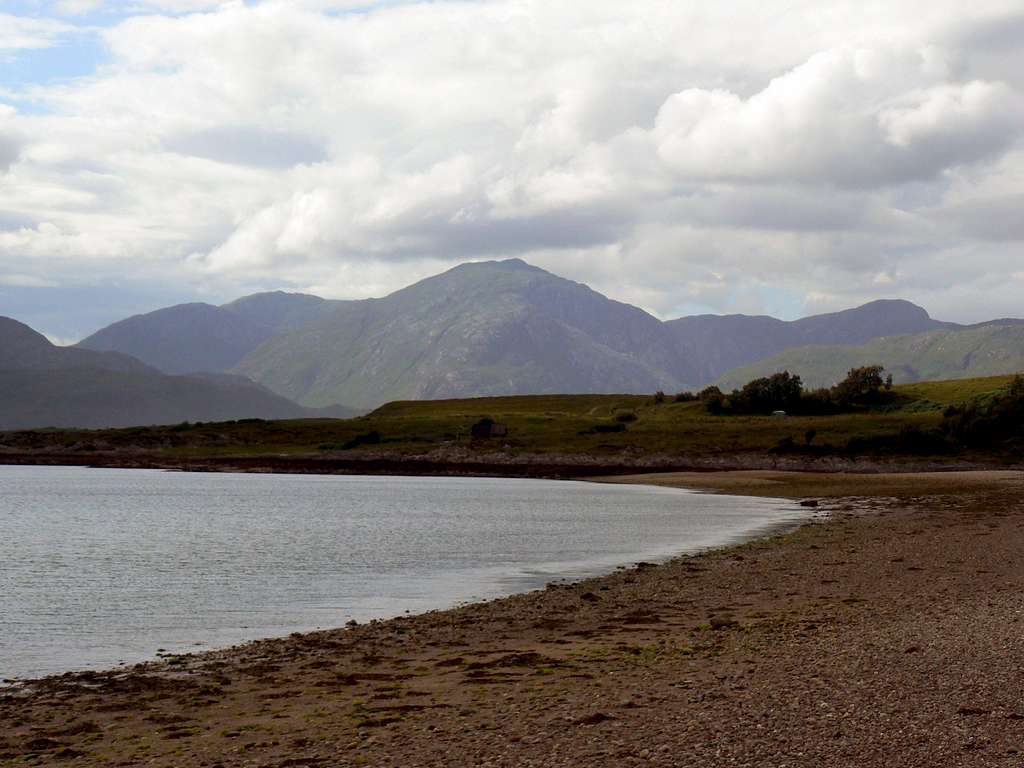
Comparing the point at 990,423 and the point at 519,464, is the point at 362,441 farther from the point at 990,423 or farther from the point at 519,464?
the point at 990,423

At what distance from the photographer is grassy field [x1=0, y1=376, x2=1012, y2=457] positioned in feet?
374

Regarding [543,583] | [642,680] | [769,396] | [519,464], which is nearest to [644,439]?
[519,464]

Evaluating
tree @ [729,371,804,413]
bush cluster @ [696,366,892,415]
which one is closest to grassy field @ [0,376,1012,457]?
bush cluster @ [696,366,892,415]

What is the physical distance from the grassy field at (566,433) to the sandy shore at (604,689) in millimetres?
85064

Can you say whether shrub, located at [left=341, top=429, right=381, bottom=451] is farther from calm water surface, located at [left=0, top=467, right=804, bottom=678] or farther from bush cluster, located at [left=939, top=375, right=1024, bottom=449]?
bush cluster, located at [left=939, top=375, right=1024, bottom=449]

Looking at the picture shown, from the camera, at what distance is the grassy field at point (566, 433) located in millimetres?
114000

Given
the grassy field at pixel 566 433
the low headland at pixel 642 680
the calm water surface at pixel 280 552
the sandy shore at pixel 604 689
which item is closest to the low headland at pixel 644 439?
the grassy field at pixel 566 433

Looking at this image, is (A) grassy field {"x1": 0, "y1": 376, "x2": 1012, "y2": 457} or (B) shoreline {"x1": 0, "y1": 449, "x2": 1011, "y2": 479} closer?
(B) shoreline {"x1": 0, "y1": 449, "x2": 1011, "y2": 479}

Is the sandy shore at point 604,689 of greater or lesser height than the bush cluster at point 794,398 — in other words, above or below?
below

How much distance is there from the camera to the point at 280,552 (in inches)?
1603

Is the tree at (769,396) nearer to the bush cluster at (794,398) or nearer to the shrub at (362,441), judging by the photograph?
the bush cluster at (794,398)

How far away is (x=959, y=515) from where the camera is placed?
160 ft

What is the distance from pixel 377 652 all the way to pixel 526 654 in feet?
9.58

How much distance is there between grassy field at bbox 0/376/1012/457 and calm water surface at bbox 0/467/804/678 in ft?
111
